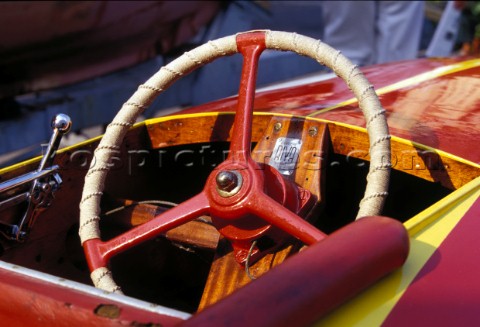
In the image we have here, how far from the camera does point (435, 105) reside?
158 cm

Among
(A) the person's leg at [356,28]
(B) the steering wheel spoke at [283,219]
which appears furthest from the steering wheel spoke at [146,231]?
(A) the person's leg at [356,28]

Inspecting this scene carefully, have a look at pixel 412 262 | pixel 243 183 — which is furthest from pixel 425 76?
pixel 412 262

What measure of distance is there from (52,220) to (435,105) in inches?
37.6

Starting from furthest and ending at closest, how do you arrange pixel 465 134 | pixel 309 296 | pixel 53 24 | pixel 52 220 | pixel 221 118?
pixel 53 24 < pixel 221 118 < pixel 52 220 < pixel 465 134 < pixel 309 296

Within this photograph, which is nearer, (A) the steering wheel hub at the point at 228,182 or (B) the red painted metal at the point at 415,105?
(A) the steering wheel hub at the point at 228,182

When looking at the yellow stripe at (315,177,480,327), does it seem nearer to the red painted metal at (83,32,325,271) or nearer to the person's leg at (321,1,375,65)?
the red painted metal at (83,32,325,271)

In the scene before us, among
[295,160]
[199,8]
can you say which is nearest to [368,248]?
[295,160]

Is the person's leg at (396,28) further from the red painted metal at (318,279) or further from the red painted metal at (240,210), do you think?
the red painted metal at (318,279)

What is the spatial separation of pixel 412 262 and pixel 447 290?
0.21 ft

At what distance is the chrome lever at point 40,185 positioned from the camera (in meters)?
1.37

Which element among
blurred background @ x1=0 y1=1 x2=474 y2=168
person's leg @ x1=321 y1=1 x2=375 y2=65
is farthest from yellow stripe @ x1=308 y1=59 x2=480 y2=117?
person's leg @ x1=321 y1=1 x2=375 y2=65

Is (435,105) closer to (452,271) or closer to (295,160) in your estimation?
(295,160)

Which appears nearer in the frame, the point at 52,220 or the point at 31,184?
the point at 31,184

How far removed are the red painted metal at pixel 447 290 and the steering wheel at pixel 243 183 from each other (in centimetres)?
15
